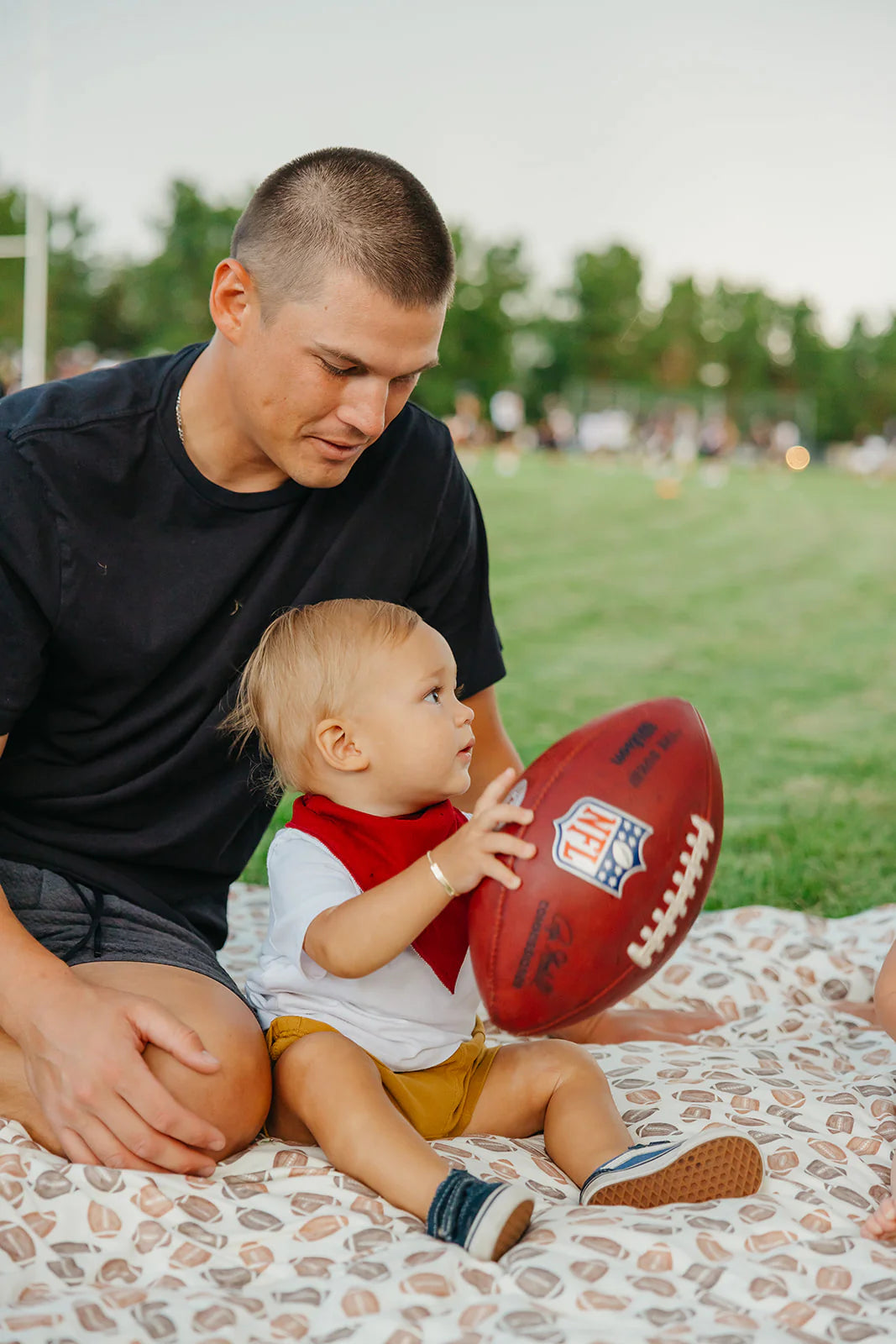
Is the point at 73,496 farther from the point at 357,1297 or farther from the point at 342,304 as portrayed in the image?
the point at 357,1297

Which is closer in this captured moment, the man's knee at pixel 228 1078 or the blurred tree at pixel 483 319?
the man's knee at pixel 228 1078

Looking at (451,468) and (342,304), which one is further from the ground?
(342,304)

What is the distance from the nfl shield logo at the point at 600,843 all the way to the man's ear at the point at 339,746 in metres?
0.37

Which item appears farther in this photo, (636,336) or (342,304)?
(636,336)

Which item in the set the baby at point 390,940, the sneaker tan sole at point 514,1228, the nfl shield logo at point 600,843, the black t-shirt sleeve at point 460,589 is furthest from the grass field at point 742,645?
the sneaker tan sole at point 514,1228

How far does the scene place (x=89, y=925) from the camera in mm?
2160

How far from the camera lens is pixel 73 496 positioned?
7.01ft

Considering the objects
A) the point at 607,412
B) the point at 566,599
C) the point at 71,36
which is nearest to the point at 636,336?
the point at 607,412

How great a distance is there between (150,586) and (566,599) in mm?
8524

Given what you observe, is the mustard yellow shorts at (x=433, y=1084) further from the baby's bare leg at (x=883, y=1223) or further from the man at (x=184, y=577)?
the baby's bare leg at (x=883, y=1223)

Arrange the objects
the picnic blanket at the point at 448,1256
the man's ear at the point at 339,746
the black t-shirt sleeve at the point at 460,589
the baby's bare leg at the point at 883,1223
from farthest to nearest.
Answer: the black t-shirt sleeve at the point at 460,589 → the man's ear at the point at 339,746 → the baby's bare leg at the point at 883,1223 → the picnic blanket at the point at 448,1256

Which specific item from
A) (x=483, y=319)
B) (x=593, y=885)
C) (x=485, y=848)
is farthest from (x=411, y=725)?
(x=483, y=319)

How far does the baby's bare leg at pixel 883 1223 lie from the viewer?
1778mm

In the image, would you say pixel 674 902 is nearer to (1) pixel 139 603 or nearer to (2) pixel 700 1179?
(2) pixel 700 1179
